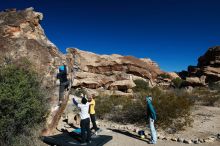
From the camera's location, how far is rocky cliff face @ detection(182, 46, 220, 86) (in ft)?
161

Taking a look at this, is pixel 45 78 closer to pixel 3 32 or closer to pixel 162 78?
pixel 3 32

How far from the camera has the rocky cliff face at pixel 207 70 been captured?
161ft

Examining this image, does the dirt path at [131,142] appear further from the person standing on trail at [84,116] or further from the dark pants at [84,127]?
the person standing on trail at [84,116]

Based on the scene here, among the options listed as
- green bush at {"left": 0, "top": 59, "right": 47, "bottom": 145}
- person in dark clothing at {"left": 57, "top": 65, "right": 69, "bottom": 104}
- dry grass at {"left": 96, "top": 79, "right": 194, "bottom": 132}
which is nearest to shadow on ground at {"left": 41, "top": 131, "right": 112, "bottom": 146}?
green bush at {"left": 0, "top": 59, "right": 47, "bottom": 145}

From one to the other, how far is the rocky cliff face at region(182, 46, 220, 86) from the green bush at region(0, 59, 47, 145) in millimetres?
43015

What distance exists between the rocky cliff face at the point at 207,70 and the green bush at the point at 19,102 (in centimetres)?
4302

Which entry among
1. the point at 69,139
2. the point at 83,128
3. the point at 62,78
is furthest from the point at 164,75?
the point at 83,128

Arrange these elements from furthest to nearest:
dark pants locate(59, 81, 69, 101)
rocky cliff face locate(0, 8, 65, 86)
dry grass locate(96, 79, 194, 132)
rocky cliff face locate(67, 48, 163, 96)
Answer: rocky cliff face locate(67, 48, 163, 96), dry grass locate(96, 79, 194, 132), dark pants locate(59, 81, 69, 101), rocky cliff face locate(0, 8, 65, 86)

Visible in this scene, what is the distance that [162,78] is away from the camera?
6247 cm

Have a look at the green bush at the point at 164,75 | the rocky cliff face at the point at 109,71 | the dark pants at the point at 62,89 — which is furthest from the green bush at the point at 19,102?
the green bush at the point at 164,75

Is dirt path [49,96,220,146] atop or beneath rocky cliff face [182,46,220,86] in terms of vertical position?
beneath

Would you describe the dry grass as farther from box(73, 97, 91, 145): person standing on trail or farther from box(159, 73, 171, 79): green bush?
box(159, 73, 171, 79): green bush

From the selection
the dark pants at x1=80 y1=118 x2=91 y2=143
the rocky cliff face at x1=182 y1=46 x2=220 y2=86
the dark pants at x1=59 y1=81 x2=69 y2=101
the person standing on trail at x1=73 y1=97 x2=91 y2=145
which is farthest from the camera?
the rocky cliff face at x1=182 y1=46 x2=220 y2=86

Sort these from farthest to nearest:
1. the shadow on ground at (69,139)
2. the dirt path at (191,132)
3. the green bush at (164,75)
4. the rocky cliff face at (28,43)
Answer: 1. the green bush at (164,75)
2. the dirt path at (191,132)
3. the rocky cliff face at (28,43)
4. the shadow on ground at (69,139)
